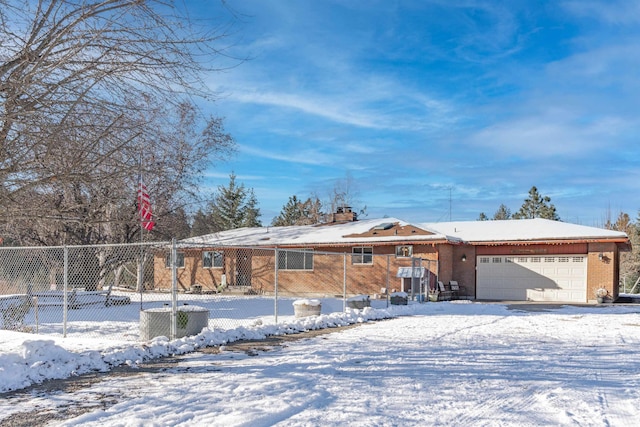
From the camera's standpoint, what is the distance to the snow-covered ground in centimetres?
544

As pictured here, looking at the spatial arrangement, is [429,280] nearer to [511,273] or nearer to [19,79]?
[511,273]

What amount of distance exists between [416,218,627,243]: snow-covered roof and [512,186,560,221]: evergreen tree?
23804 mm

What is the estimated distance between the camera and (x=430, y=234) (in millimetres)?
23812

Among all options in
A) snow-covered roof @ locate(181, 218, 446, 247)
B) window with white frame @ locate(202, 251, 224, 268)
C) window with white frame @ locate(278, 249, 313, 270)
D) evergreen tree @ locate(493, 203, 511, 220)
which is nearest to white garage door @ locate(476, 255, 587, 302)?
snow-covered roof @ locate(181, 218, 446, 247)

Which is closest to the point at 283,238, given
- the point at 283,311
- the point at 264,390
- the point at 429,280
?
the point at 429,280

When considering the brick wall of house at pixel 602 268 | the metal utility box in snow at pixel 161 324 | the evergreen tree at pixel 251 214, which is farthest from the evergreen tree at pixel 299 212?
the metal utility box in snow at pixel 161 324

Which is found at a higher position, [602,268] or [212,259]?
[602,268]

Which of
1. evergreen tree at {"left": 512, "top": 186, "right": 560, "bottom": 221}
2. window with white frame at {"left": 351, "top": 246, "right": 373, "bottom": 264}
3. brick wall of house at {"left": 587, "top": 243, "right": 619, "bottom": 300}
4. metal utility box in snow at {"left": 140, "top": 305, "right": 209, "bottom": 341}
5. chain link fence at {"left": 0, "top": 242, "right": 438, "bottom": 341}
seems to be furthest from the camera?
evergreen tree at {"left": 512, "top": 186, "right": 560, "bottom": 221}

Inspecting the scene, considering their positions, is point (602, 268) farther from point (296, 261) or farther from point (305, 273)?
point (296, 261)

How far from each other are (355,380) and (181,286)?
24145 mm

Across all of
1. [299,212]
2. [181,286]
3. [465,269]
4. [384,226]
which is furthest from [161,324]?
[299,212]

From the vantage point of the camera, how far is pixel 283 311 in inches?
714

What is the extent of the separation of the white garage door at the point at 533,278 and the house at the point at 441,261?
0.04 m

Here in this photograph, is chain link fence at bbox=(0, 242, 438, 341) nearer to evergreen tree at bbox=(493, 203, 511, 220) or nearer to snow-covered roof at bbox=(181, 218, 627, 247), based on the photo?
snow-covered roof at bbox=(181, 218, 627, 247)
